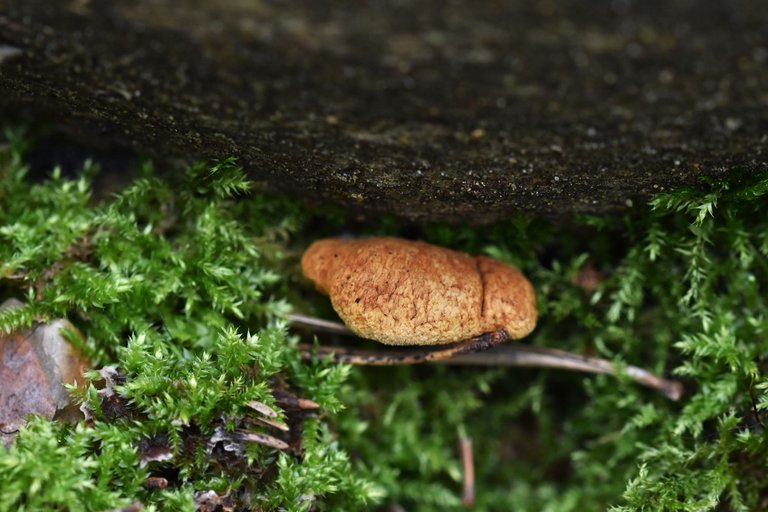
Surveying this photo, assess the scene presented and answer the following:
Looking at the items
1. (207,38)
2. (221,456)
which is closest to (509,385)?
(221,456)

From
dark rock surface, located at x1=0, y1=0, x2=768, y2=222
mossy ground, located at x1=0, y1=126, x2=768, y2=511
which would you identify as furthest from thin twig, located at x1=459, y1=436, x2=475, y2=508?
dark rock surface, located at x1=0, y1=0, x2=768, y2=222

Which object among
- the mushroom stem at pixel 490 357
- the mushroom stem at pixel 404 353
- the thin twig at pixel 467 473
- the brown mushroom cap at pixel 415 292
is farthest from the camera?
the thin twig at pixel 467 473

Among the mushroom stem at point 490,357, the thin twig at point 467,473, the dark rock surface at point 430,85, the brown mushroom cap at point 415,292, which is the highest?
the dark rock surface at point 430,85

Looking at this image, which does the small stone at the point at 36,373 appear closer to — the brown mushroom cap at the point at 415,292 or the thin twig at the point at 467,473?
the brown mushroom cap at the point at 415,292

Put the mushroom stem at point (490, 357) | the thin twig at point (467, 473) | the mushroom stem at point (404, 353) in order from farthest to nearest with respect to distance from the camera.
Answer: the thin twig at point (467, 473) < the mushroom stem at point (490, 357) < the mushroom stem at point (404, 353)

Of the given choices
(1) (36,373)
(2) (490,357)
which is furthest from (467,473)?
(1) (36,373)

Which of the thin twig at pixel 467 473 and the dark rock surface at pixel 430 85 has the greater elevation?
the dark rock surface at pixel 430 85

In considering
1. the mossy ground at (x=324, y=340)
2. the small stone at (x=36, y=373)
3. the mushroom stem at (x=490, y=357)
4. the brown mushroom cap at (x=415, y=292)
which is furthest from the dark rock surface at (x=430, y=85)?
the small stone at (x=36, y=373)

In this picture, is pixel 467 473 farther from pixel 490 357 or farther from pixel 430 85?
pixel 430 85
